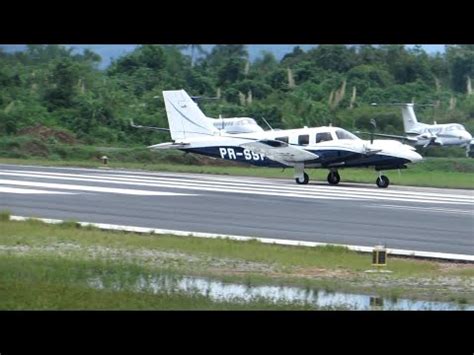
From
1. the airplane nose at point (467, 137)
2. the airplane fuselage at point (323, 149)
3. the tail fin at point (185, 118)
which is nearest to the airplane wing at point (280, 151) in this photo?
the airplane fuselage at point (323, 149)

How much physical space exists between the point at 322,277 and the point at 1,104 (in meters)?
45.2

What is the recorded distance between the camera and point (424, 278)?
16.9 meters

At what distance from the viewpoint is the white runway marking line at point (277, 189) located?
33112mm

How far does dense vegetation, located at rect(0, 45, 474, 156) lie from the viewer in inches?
2272

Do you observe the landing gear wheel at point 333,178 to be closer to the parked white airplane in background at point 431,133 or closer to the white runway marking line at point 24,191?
the white runway marking line at point 24,191

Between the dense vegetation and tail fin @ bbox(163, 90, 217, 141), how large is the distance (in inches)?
424

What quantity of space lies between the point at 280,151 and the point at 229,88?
24.0 metres

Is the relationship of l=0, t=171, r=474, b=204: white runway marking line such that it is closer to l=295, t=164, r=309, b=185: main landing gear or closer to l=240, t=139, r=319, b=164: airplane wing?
l=295, t=164, r=309, b=185: main landing gear

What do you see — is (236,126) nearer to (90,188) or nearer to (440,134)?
(90,188)

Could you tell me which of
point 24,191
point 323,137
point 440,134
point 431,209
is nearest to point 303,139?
point 323,137

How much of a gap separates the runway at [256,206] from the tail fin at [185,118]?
4.36 metres

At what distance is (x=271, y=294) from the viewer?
14.8 metres
